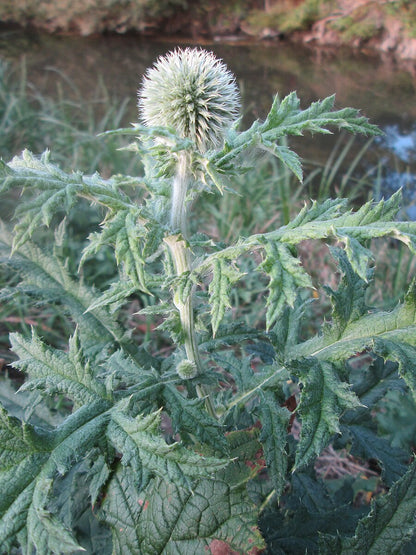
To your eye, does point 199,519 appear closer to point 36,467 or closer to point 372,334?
point 36,467

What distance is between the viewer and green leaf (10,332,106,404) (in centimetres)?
131

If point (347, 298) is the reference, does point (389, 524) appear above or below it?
below

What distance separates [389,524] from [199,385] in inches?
25.6

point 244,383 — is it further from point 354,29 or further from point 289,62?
point 354,29

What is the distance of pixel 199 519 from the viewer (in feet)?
4.51

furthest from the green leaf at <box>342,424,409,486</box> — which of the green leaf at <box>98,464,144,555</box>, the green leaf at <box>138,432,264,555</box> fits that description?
the green leaf at <box>98,464,144,555</box>

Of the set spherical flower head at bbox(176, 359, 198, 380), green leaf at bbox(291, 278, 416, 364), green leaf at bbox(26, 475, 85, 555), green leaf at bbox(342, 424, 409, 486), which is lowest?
green leaf at bbox(342, 424, 409, 486)

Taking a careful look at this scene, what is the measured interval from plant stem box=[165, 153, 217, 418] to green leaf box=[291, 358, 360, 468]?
0.27 m

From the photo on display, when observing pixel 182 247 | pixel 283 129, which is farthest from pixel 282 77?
pixel 182 247

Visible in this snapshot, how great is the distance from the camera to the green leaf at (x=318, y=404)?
3.90 feet

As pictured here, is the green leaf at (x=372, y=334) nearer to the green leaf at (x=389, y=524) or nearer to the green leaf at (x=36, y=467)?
the green leaf at (x=389, y=524)

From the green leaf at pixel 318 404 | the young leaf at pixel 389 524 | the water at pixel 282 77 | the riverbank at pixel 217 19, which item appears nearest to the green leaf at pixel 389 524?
the young leaf at pixel 389 524

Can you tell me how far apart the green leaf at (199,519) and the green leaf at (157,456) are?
28 centimetres

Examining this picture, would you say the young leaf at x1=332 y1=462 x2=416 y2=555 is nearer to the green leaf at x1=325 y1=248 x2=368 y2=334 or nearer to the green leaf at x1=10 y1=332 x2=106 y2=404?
the green leaf at x1=325 y1=248 x2=368 y2=334
